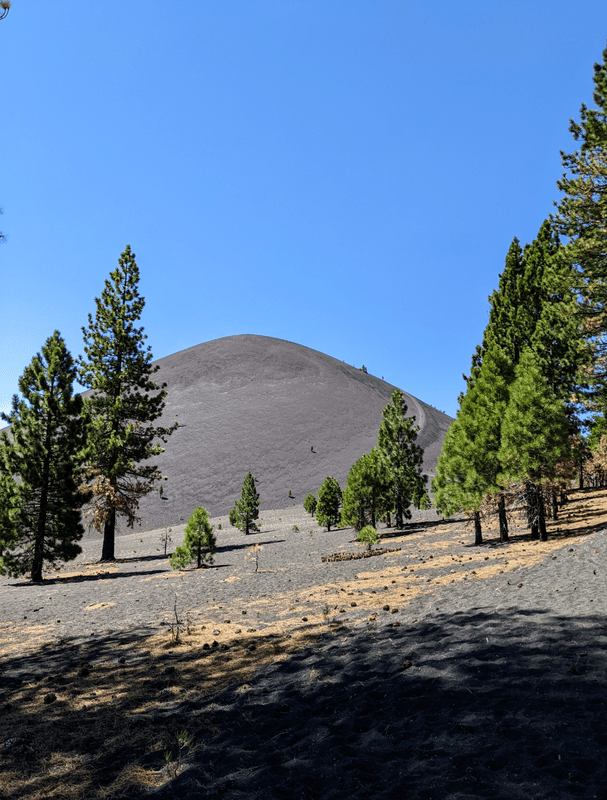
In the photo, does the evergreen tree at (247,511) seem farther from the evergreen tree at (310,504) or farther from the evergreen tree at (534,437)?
the evergreen tree at (534,437)

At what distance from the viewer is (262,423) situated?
113000 mm

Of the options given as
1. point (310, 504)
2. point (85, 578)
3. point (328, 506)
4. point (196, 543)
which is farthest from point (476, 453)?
point (310, 504)

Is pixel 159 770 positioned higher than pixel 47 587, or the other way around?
pixel 159 770

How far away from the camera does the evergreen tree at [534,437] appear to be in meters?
17.9

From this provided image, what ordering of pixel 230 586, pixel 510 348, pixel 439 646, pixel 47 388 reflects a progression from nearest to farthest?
pixel 439 646 → pixel 230 586 → pixel 47 388 → pixel 510 348

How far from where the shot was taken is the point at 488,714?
4711 millimetres

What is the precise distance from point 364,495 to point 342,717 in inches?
959

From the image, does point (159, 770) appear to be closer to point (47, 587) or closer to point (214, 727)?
point (214, 727)

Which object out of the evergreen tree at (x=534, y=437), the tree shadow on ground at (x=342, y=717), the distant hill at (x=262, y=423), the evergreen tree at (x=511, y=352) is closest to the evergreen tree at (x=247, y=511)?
the distant hill at (x=262, y=423)

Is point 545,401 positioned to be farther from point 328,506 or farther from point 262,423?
point 262,423

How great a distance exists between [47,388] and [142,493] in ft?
33.4

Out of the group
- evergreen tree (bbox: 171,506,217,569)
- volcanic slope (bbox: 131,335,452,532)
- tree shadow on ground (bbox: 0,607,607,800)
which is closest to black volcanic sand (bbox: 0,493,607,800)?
tree shadow on ground (bbox: 0,607,607,800)

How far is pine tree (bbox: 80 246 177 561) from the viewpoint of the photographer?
95.1 ft

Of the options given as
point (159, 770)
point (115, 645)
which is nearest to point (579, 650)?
point (159, 770)
